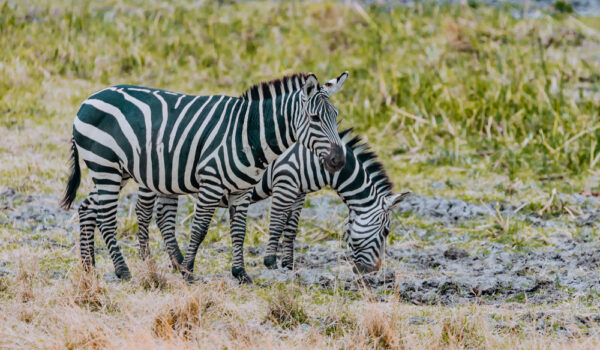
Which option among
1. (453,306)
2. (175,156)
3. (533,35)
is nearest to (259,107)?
(175,156)

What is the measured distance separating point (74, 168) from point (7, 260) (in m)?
1.06

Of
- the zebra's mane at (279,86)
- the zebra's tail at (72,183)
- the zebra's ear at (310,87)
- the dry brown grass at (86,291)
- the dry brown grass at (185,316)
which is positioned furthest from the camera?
the zebra's tail at (72,183)

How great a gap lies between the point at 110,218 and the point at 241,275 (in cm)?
131

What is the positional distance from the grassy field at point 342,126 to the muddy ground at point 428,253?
10cm

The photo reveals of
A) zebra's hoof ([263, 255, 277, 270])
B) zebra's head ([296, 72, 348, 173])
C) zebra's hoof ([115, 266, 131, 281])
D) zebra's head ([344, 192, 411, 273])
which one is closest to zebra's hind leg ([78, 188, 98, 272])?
zebra's hoof ([115, 266, 131, 281])

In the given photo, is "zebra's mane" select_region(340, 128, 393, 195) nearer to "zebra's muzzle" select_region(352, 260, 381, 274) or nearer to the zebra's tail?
"zebra's muzzle" select_region(352, 260, 381, 274)

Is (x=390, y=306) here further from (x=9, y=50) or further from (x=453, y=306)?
(x=9, y=50)

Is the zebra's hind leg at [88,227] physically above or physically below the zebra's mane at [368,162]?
below

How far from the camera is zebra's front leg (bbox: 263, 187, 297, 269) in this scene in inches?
321

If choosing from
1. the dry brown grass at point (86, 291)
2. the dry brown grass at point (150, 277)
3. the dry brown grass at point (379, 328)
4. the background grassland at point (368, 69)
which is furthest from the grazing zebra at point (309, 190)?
the background grassland at point (368, 69)

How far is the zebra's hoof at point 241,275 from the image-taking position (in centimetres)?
757

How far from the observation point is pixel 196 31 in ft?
50.9

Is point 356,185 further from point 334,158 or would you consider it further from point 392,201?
point 334,158

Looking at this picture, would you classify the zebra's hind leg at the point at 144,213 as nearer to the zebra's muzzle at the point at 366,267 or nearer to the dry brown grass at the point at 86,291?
the dry brown grass at the point at 86,291
